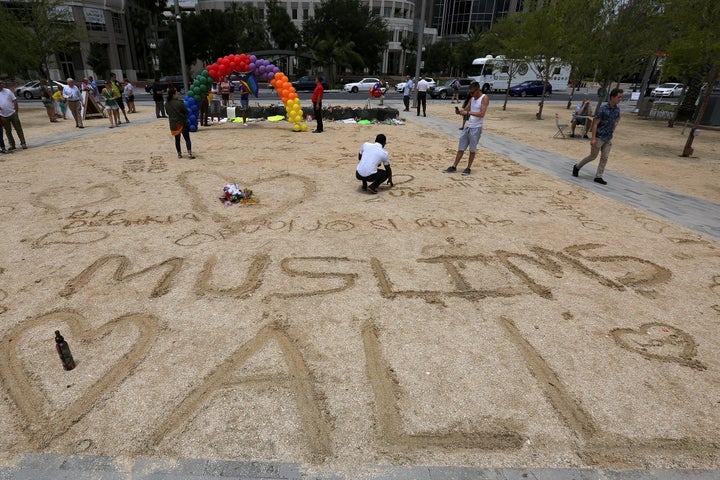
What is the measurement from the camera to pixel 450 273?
4.88m

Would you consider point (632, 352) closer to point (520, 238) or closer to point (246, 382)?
point (520, 238)

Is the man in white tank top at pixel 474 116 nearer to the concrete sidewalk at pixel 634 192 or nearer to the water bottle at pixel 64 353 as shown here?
the concrete sidewalk at pixel 634 192

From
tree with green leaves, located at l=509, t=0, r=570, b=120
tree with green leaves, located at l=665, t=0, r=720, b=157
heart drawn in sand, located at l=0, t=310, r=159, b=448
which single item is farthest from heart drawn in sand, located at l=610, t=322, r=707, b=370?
tree with green leaves, located at l=509, t=0, r=570, b=120

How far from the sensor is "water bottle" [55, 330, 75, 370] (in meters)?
3.14

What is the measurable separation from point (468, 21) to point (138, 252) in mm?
79128

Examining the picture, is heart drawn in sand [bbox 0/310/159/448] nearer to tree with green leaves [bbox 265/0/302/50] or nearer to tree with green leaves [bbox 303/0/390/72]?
tree with green leaves [bbox 303/0/390/72]

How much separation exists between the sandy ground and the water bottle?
0.09m

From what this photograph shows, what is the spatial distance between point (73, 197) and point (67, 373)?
17.4 ft

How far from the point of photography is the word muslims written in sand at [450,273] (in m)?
4.46

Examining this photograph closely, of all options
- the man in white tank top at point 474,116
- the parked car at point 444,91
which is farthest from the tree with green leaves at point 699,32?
the parked car at point 444,91

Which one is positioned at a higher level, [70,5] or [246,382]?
[70,5]

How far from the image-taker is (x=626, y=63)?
15773mm

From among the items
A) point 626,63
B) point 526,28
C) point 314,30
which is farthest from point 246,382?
point 314,30

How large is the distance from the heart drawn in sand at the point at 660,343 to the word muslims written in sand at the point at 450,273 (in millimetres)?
775
